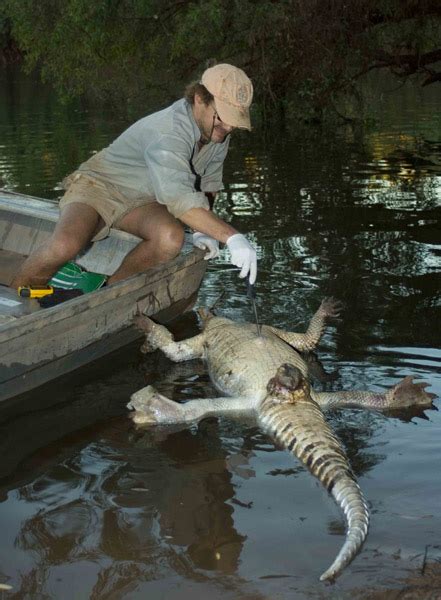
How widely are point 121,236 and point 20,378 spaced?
2587 millimetres

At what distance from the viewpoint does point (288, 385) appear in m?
5.60

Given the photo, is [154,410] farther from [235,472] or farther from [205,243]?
[205,243]

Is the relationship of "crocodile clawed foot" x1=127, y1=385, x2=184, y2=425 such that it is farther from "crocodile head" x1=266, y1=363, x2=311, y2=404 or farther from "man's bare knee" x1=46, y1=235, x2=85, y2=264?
"man's bare knee" x1=46, y1=235, x2=85, y2=264

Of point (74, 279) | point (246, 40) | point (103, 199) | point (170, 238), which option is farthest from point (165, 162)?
point (246, 40)

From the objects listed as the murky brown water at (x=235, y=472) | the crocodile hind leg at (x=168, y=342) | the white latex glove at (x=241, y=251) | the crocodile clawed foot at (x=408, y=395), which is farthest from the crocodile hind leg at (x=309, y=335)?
the crocodile clawed foot at (x=408, y=395)

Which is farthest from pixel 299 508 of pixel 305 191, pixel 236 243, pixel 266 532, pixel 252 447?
pixel 305 191

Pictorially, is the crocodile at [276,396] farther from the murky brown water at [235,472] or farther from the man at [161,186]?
the man at [161,186]

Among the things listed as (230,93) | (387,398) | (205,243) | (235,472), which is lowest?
(235,472)

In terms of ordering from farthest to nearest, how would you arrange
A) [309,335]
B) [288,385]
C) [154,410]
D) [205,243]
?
[205,243] → [309,335] → [154,410] → [288,385]

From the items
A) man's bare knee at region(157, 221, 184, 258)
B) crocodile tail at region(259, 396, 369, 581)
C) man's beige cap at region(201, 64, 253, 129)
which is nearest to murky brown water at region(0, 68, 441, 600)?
crocodile tail at region(259, 396, 369, 581)

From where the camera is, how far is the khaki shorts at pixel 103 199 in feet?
24.0

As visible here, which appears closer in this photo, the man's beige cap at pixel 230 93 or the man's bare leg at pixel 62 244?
the man's beige cap at pixel 230 93

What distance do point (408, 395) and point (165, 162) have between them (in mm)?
2507

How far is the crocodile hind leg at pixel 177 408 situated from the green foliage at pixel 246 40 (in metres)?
14.4
